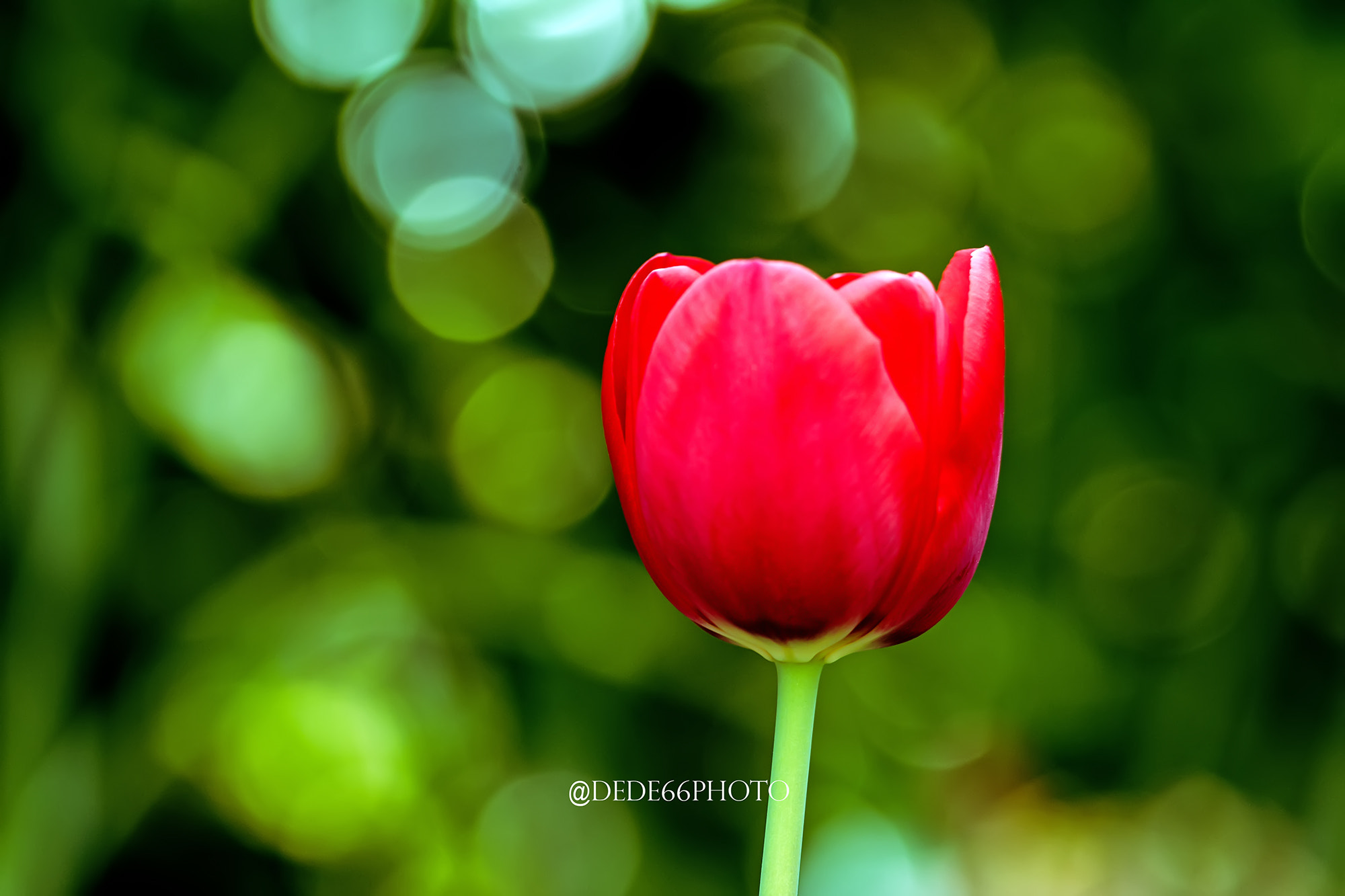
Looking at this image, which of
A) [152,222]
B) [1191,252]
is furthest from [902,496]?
[1191,252]

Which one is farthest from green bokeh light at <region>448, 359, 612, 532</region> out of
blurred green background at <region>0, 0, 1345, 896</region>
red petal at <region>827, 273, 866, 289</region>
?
red petal at <region>827, 273, 866, 289</region>

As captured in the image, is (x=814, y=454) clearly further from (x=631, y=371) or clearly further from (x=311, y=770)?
(x=311, y=770)

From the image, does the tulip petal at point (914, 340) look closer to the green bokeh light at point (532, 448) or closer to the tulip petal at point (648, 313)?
the tulip petal at point (648, 313)

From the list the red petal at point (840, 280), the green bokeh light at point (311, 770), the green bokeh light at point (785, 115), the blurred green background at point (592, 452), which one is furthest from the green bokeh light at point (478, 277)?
the red petal at point (840, 280)

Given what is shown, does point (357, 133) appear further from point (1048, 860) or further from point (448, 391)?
point (1048, 860)

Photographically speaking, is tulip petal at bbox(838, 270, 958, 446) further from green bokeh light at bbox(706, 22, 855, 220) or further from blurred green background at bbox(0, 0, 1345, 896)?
green bokeh light at bbox(706, 22, 855, 220)

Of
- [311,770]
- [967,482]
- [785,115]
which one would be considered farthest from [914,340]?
[785,115]
